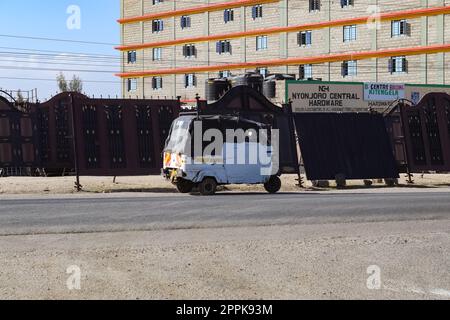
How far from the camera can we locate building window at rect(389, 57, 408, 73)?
55.9 m

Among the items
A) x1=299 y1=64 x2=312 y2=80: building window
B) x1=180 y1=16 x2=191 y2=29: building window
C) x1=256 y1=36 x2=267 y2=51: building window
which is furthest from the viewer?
x1=180 y1=16 x2=191 y2=29: building window

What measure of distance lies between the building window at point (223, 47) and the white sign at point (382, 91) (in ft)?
74.4

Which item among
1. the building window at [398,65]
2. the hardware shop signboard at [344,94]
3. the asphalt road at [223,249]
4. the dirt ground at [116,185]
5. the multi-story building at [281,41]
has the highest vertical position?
the multi-story building at [281,41]

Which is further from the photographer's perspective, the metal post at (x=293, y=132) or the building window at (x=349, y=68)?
the building window at (x=349, y=68)

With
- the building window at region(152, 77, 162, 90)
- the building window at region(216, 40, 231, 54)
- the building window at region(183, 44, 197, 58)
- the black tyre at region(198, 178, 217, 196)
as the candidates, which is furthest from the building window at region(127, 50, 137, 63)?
the black tyre at region(198, 178, 217, 196)

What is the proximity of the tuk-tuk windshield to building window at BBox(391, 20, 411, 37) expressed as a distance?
129 feet

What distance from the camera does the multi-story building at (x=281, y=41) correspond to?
54906 millimetres

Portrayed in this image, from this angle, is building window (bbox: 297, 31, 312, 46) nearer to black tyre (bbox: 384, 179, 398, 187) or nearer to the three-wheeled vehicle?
black tyre (bbox: 384, 179, 398, 187)

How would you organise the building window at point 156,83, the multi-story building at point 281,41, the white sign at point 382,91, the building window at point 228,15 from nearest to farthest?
the white sign at point 382,91, the multi-story building at point 281,41, the building window at point 228,15, the building window at point 156,83

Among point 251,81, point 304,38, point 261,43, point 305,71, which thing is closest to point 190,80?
point 261,43

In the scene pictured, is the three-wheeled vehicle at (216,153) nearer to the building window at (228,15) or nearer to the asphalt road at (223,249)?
the asphalt road at (223,249)

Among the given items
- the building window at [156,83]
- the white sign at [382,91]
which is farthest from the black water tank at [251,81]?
the building window at [156,83]

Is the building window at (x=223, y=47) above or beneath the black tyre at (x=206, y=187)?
above
